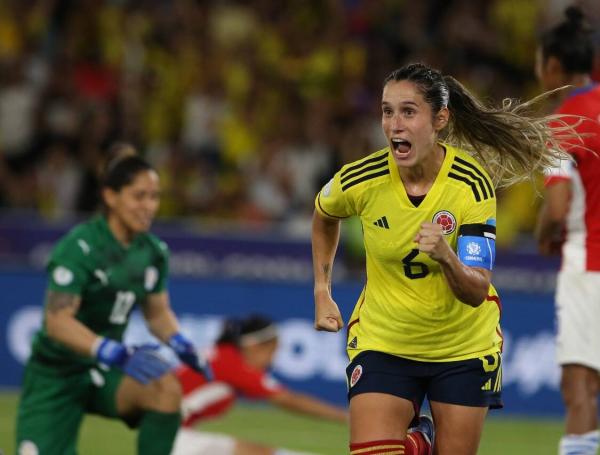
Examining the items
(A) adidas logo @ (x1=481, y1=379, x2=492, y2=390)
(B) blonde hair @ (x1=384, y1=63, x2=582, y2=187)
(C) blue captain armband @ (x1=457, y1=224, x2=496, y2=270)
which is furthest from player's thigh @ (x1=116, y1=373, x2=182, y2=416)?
(C) blue captain armband @ (x1=457, y1=224, x2=496, y2=270)

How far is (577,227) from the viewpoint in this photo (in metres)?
6.74

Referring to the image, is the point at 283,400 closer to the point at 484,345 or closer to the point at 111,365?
the point at 111,365

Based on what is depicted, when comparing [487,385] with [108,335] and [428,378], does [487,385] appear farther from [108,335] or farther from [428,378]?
[108,335]

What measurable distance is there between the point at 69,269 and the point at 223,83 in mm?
8300

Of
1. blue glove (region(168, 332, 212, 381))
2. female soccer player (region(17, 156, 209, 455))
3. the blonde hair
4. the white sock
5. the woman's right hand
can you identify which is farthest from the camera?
blue glove (region(168, 332, 212, 381))

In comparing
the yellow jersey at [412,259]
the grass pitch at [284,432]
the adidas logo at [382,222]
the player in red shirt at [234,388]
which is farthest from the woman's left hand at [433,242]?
the grass pitch at [284,432]

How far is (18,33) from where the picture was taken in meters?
15.1

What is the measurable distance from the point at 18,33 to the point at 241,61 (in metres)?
2.68

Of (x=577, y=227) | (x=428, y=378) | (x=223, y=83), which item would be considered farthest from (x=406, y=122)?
(x=223, y=83)

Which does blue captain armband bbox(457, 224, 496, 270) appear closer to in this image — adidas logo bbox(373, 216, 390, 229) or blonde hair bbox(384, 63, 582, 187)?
adidas logo bbox(373, 216, 390, 229)

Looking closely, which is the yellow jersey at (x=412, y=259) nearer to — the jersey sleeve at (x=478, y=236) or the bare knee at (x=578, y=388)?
the jersey sleeve at (x=478, y=236)

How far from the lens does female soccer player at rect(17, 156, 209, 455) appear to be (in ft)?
22.0

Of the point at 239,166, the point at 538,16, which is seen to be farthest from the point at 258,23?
the point at 538,16

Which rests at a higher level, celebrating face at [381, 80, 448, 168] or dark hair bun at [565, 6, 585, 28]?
dark hair bun at [565, 6, 585, 28]
